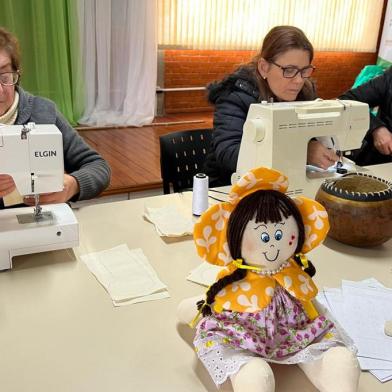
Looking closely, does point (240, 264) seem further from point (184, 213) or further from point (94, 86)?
point (94, 86)

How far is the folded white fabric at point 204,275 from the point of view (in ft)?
3.23

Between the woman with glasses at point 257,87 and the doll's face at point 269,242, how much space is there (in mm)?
958

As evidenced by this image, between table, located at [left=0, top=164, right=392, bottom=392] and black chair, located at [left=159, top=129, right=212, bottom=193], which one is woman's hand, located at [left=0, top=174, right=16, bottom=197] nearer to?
table, located at [left=0, top=164, right=392, bottom=392]

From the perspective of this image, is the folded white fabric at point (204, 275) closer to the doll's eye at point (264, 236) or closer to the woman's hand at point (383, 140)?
the doll's eye at point (264, 236)

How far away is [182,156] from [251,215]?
1.26 m

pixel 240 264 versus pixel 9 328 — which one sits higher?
pixel 240 264

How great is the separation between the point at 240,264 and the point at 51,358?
0.35m

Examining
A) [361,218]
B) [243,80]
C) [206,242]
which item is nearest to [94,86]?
[243,80]

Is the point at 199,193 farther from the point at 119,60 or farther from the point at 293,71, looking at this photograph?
the point at 119,60

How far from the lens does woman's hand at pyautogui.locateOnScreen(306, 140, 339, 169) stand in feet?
5.15

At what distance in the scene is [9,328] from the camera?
0.82 meters

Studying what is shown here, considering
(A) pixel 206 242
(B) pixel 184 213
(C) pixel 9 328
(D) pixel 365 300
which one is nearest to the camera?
(A) pixel 206 242

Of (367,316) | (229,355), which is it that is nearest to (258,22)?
(367,316)

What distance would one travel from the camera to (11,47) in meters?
1.41
